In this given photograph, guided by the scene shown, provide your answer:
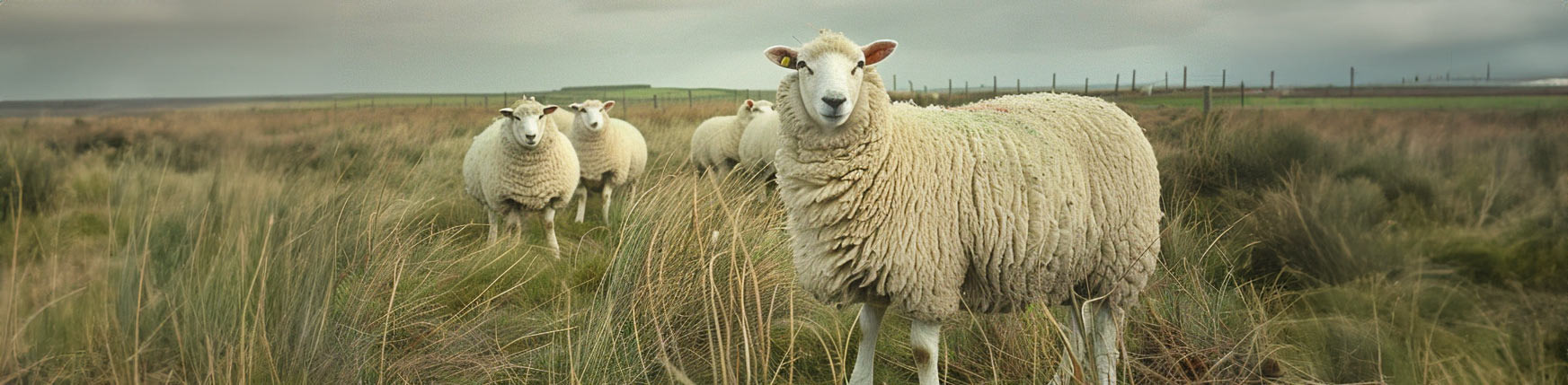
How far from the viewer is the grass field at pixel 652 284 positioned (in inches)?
87.0

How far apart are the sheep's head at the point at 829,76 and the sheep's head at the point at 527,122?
4.52 meters

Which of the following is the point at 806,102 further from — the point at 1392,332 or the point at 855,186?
the point at 1392,332

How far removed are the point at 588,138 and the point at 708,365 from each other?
6.21m

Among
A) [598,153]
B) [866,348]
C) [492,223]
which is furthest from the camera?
[598,153]

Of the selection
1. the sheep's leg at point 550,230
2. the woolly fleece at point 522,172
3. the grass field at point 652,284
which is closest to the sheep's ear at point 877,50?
the grass field at point 652,284

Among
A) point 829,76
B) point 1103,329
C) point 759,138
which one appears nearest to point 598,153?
point 759,138

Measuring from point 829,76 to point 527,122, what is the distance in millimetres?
4848

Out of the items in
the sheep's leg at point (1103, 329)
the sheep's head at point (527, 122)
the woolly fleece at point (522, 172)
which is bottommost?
the sheep's leg at point (1103, 329)

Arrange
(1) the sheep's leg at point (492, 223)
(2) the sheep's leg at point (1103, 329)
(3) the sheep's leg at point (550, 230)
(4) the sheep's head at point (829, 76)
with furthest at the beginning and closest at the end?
(3) the sheep's leg at point (550, 230) < (1) the sheep's leg at point (492, 223) < (2) the sheep's leg at point (1103, 329) < (4) the sheep's head at point (829, 76)

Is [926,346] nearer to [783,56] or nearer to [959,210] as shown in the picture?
[959,210]

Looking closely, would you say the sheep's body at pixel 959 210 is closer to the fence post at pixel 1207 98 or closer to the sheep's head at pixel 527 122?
the sheep's head at pixel 527 122

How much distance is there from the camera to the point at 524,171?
7.23m

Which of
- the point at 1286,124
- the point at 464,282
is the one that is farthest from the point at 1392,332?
the point at 1286,124

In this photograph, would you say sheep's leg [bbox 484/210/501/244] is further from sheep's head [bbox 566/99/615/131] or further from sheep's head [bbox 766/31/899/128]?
sheep's head [bbox 766/31/899/128]
